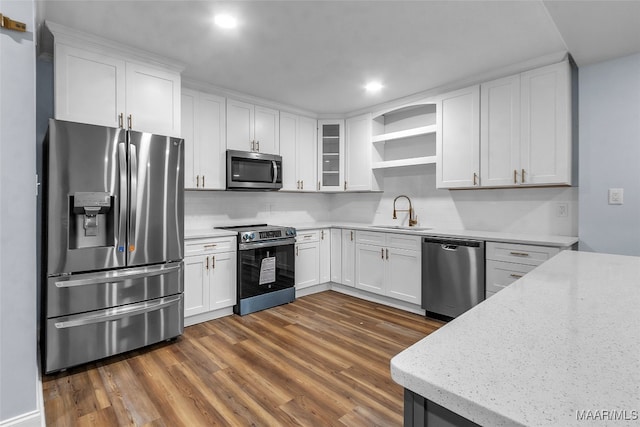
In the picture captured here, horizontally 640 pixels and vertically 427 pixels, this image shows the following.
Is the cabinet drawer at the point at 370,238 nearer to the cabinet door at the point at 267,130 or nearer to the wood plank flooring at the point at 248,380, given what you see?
the wood plank flooring at the point at 248,380

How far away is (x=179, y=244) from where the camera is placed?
112 inches

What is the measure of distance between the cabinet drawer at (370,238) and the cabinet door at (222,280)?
1.57 m

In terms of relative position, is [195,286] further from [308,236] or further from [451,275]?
[451,275]

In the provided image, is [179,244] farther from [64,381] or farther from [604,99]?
[604,99]

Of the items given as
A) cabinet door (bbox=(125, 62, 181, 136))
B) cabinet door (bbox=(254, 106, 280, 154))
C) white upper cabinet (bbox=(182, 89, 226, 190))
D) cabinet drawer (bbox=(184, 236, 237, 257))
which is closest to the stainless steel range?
cabinet drawer (bbox=(184, 236, 237, 257))

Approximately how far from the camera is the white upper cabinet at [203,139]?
136 inches

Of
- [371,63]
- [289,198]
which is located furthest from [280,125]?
[371,63]

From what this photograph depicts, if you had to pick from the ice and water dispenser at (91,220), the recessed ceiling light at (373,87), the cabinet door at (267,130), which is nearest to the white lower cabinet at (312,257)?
the cabinet door at (267,130)

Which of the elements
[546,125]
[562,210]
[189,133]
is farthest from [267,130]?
[562,210]

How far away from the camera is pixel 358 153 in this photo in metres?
4.52

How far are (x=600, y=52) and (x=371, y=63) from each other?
69.7 inches

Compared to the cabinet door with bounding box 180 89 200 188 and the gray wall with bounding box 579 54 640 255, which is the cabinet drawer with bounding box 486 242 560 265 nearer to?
→ the gray wall with bounding box 579 54 640 255

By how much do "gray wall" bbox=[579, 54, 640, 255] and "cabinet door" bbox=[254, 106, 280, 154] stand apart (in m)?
3.16

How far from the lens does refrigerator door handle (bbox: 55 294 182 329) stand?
90.8 inches
